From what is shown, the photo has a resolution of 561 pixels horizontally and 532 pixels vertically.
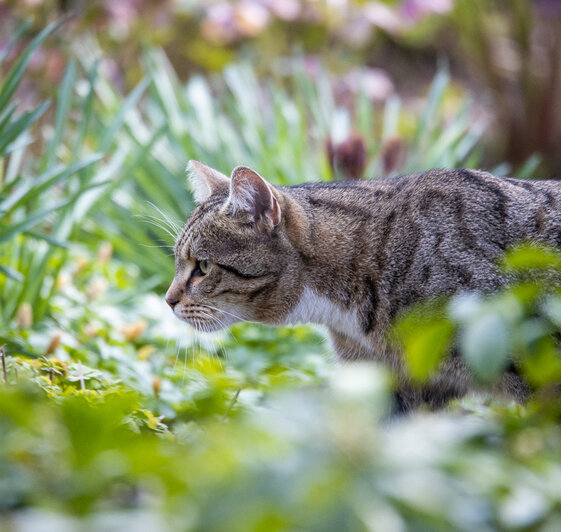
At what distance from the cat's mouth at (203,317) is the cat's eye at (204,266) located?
114 mm

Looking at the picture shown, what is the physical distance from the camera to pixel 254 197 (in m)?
2.32

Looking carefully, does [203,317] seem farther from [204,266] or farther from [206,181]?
[206,181]

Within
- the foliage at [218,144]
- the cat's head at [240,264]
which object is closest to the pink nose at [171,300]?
the cat's head at [240,264]

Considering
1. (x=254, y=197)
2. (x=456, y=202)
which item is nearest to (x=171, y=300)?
(x=254, y=197)

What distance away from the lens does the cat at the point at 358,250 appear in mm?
2135

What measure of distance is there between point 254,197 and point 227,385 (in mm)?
1302

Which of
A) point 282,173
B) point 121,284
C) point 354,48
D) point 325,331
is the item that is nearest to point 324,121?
point 282,173

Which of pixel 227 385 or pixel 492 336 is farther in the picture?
pixel 227 385

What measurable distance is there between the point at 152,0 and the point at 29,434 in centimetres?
450

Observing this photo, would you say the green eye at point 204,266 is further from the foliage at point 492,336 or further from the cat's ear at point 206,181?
the foliage at point 492,336

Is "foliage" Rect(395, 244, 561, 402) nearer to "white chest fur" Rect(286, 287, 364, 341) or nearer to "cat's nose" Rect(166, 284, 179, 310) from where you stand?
"white chest fur" Rect(286, 287, 364, 341)

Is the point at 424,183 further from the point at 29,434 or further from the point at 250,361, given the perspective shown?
the point at 29,434

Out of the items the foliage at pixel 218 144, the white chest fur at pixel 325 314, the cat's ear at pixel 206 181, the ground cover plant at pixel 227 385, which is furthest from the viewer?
the foliage at pixel 218 144

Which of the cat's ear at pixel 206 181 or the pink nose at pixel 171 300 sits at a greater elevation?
the cat's ear at pixel 206 181
